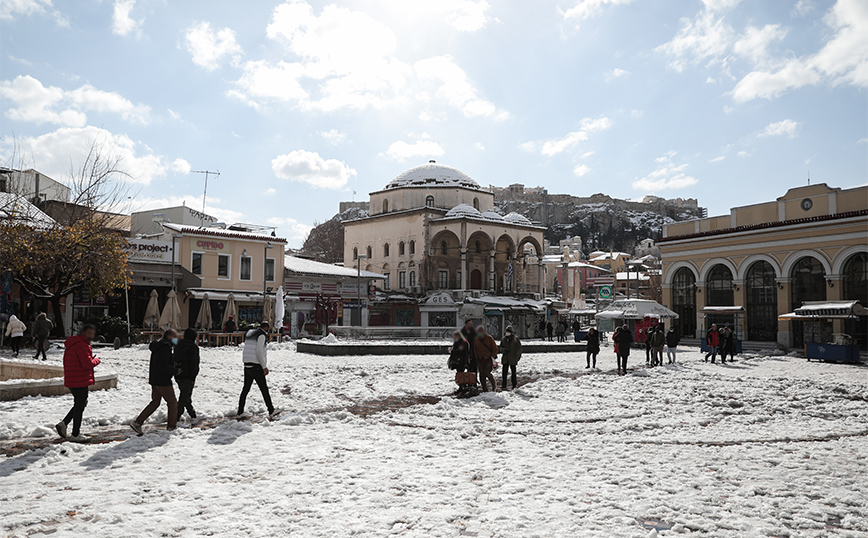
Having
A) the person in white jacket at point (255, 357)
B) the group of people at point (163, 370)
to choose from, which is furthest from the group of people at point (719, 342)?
the person in white jacket at point (255, 357)

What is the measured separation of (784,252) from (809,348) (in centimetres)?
979

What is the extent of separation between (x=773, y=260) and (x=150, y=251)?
3093cm

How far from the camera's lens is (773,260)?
32.4 meters

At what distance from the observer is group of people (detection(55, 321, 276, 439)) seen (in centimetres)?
771

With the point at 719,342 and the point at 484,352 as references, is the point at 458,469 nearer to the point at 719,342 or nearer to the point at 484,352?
the point at 484,352

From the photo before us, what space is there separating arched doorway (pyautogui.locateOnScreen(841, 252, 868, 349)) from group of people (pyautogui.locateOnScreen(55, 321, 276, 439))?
28.1 metres

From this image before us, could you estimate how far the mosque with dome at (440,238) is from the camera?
4922 cm

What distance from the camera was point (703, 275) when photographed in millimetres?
35906

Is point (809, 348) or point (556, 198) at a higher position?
point (556, 198)

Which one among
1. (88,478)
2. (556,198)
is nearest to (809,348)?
(88,478)

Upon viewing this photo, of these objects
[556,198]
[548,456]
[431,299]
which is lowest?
[548,456]

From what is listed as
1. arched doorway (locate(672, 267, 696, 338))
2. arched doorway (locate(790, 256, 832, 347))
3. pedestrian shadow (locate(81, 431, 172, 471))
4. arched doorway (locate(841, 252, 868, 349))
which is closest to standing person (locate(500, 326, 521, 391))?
pedestrian shadow (locate(81, 431, 172, 471))

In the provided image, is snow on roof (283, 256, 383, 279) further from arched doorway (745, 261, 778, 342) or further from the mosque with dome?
arched doorway (745, 261, 778, 342)

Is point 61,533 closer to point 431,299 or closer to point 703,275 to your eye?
point 703,275
